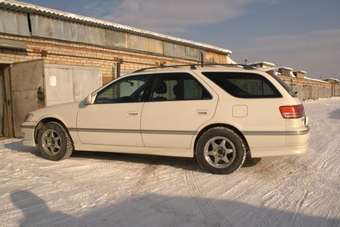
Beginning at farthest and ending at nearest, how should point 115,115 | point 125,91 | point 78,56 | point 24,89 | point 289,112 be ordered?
point 78,56 → point 24,89 → point 125,91 → point 115,115 → point 289,112

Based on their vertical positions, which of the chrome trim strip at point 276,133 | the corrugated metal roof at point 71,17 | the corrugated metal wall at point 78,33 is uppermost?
the corrugated metal roof at point 71,17

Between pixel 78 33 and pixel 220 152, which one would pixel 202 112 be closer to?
pixel 220 152

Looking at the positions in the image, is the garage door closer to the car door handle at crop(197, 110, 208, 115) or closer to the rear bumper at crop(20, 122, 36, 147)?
the rear bumper at crop(20, 122, 36, 147)

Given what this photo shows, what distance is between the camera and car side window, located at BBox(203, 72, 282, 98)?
18.7 ft

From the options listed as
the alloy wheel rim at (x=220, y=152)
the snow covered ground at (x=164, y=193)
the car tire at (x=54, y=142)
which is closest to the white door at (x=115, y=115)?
the car tire at (x=54, y=142)

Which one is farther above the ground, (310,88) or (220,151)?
(310,88)

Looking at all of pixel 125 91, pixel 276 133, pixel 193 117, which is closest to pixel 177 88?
pixel 193 117

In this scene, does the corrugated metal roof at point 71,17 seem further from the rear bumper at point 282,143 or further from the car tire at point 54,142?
the rear bumper at point 282,143

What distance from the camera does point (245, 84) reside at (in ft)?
19.2

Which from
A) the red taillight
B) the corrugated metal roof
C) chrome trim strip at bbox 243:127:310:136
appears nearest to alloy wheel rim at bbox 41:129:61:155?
chrome trim strip at bbox 243:127:310:136

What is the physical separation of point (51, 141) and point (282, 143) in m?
4.27

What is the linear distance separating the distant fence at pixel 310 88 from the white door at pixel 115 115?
32.1 metres

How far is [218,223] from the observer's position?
383 centimetres

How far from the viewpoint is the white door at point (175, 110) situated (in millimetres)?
5910
